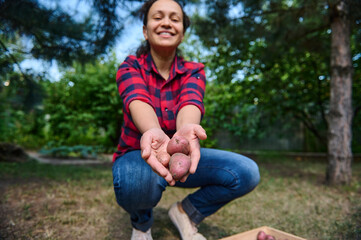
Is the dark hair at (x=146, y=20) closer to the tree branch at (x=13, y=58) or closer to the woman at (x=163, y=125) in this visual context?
the woman at (x=163, y=125)

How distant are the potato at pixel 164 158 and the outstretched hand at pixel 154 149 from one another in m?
0.02

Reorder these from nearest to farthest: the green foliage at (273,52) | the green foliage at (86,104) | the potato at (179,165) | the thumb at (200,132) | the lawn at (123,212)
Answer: the potato at (179,165)
the thumb at (200,132)
the lawn at (123,212)
the green foliage at (273,52)
the green foliage at (86,104)

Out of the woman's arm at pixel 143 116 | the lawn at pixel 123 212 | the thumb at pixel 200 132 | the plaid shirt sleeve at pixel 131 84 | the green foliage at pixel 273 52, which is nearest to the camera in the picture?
the thumb at pixel 200 132

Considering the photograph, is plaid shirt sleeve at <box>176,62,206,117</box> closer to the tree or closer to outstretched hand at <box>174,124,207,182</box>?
outstretched hand at <box>174,124,207,182</box>

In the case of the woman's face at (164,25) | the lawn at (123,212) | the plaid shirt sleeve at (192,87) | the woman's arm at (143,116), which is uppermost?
the woman's face at (164,25)

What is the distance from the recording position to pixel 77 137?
293 inches

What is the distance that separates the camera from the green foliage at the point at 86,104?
6.38 metres

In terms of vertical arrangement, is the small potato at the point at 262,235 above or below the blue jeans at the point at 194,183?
below

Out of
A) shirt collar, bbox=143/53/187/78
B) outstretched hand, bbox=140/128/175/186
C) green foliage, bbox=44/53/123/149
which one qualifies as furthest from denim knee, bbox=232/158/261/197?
green foliage, bbox=44/53/123/149

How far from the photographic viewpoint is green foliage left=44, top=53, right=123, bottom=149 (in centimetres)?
638

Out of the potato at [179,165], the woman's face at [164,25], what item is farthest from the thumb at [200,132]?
the woman's face at [164,25]

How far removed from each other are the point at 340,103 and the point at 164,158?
3.16 metres

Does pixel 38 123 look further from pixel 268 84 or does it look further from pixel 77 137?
pixel 268 84

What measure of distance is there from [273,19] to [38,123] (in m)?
7.18
